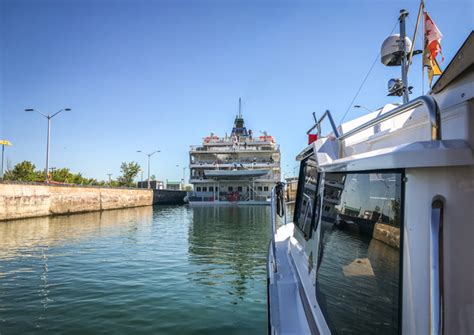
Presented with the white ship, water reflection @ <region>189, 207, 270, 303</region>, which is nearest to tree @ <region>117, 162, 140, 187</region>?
the white ship

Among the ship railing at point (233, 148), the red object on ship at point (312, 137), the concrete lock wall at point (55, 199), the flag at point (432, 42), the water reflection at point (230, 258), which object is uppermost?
the ship railing at point (233, 148)

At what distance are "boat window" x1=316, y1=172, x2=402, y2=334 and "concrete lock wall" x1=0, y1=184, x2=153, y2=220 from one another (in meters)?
22.8

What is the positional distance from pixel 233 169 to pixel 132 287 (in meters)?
45.2

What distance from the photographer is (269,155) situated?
5406cm

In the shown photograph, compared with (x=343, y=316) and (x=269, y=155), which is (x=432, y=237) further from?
(x=269, y=155)

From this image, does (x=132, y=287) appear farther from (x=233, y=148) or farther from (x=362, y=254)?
(x=233, y=148)

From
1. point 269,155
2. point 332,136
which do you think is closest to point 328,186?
point 332,136

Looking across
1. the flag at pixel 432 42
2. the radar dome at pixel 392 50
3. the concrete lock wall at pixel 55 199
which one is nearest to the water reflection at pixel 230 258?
the flag at pixel 432 42

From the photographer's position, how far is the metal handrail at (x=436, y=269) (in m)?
1.28

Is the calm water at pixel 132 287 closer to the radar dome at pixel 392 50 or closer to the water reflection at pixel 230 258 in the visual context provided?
the water reflection at pixel 230 258

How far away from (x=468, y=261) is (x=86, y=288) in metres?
6.89

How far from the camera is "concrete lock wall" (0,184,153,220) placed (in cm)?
2059

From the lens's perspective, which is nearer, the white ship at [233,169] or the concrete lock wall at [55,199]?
the concrete lock wall at [55,199]

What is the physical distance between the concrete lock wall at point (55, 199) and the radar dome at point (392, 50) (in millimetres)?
22091
